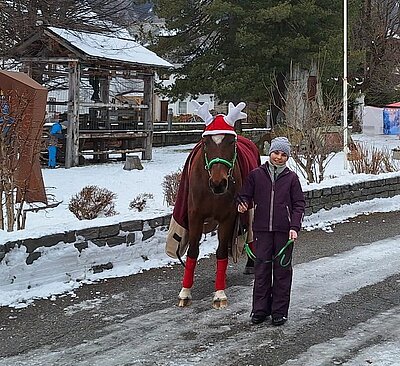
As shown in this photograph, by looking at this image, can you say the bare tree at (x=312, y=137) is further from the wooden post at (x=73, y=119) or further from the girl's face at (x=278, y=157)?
the girl's face at (x=278, y=157)

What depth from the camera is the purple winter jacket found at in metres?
6.15

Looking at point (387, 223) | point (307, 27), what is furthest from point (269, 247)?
point (307, 27)

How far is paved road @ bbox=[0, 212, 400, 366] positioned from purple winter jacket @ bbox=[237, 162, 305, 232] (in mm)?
881

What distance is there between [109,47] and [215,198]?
15.4 meters

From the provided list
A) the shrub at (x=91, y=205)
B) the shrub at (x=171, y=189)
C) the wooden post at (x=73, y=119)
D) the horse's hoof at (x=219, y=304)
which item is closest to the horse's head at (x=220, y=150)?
the horse's hoof at (x=219, y=304)

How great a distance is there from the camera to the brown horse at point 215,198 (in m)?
6.39

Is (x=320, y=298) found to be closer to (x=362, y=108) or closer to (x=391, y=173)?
(x=391, y=173)

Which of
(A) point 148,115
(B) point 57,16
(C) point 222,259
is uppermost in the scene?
(B) point 57,16

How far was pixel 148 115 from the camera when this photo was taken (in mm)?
22703

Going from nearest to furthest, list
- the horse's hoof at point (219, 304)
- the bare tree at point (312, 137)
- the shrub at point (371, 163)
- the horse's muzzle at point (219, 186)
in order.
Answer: the horse's muzzle at point (219, 186)
the horse's hoof at point (219, 304)
the bare tree at point (312, 137)
the shrub at point (371, 163)

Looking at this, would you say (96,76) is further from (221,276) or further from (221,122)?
(221,276)

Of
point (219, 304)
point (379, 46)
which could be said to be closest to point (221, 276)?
point (219, 304)

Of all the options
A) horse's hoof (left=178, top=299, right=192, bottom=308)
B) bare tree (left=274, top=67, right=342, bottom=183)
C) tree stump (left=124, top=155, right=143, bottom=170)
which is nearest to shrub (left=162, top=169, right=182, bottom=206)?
bare tree (left=274, top=67, right=342, bottom=183)

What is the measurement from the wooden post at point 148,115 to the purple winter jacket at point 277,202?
53.5ft
